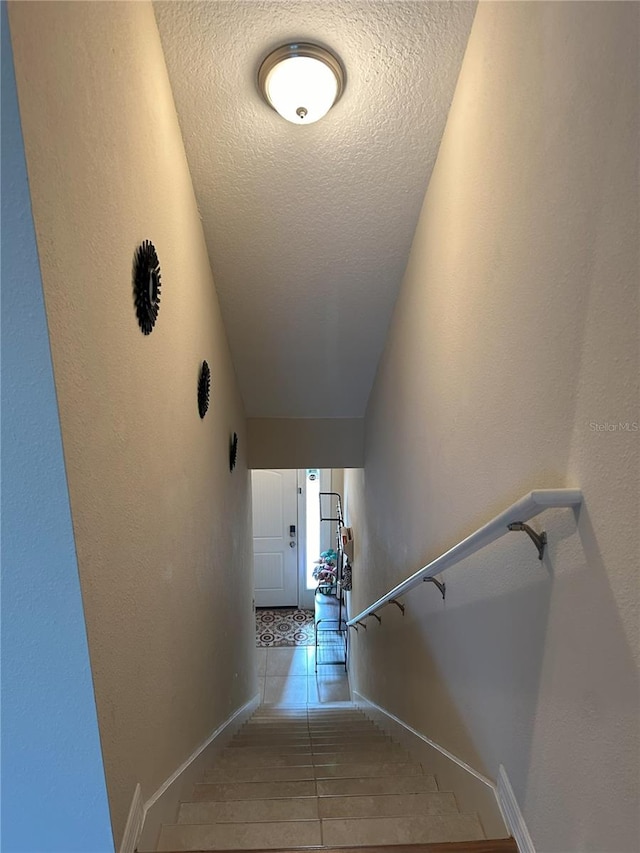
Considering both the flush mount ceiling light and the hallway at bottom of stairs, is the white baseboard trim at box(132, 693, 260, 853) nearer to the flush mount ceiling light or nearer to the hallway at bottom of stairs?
the hallway at bottom of stairs

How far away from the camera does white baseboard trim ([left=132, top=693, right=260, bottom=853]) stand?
1137 mm

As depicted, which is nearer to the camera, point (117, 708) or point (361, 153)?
point (117, 708)

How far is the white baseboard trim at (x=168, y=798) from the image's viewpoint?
114 cm

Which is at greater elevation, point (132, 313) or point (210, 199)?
point (210, 199)

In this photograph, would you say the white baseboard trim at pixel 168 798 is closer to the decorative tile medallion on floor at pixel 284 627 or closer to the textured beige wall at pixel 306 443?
the textured beige wall at pixel 306 443

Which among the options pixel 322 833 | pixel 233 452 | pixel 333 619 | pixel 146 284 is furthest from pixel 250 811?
pixel 333 619

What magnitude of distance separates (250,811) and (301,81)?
2.08m

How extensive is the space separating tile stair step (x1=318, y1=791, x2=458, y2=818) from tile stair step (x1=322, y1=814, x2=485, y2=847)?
0.23 feet

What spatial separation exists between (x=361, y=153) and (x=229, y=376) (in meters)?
1.57

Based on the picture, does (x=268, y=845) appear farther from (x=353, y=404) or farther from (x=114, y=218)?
(x=353, y=404)

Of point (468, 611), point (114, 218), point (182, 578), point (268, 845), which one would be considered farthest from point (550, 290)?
point (268, 845)

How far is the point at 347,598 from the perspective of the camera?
570cm

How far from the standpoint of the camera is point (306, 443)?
4191mm

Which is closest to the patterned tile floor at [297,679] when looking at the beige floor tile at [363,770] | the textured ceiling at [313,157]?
the beige floor tile at [363,770]
